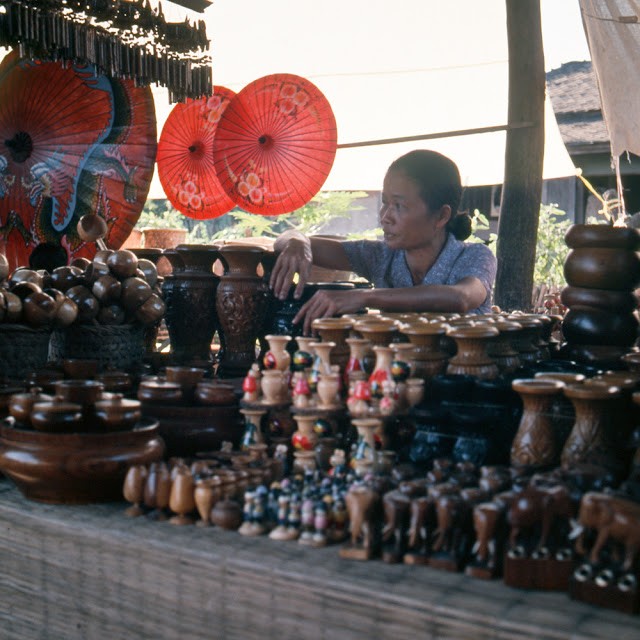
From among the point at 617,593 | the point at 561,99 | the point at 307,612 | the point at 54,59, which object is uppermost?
the point at 561,99

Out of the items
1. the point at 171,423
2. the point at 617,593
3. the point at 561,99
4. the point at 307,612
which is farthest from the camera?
the point at 561,99

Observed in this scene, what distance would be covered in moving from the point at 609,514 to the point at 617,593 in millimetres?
101

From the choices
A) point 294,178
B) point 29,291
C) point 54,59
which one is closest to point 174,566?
point 29,291

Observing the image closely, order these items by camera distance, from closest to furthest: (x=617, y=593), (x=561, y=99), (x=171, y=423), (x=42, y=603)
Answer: (x=617, y=593)
(x=42, y=603)
(x=171, y=423)
(x=561, y=99)

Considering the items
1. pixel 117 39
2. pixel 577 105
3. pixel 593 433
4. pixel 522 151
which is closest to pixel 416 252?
pixel 117 39

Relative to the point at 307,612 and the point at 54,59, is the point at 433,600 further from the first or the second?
the point at 54,59

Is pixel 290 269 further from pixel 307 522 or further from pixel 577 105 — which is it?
pixel 577 105

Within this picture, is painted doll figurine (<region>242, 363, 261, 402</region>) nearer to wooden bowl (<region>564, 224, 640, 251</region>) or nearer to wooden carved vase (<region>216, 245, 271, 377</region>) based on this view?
wooden carved vase (<region>216, 245, 271, 377</region>)

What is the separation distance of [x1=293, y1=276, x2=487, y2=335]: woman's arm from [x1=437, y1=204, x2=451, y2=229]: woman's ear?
278 millimetres

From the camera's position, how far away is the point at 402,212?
8.63 feet

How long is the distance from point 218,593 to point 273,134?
3706 mm

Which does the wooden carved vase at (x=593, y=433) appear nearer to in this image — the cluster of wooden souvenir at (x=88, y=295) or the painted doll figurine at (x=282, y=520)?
the painted doll figurine at (x=282, y=520)

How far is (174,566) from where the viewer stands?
1.28 meters

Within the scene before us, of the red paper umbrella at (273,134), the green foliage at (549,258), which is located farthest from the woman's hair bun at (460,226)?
the green foliage at (549,258)
